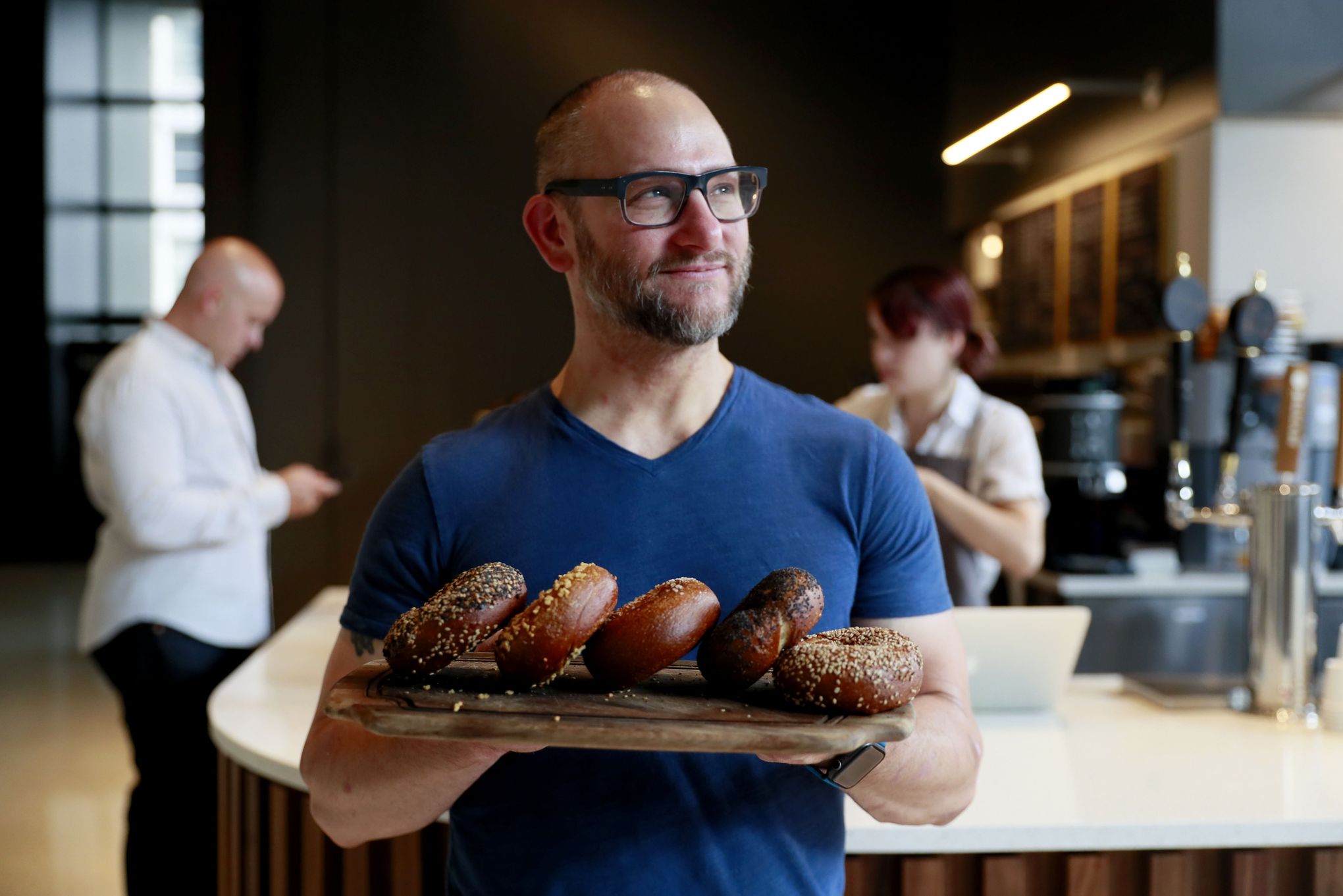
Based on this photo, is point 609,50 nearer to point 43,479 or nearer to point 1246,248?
point 1246,248

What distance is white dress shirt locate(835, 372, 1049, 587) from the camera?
269 cm

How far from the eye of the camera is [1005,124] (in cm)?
470

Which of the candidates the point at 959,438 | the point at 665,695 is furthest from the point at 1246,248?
the point at 665,695

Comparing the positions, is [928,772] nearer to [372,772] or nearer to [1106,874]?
[372,772]

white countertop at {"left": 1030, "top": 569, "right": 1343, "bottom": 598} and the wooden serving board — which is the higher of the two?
the wooden serving board

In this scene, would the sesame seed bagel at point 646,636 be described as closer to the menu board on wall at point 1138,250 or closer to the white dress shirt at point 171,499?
the white dress shirt at point 171,499

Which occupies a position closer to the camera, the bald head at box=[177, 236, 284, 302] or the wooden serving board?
the wooden serving board

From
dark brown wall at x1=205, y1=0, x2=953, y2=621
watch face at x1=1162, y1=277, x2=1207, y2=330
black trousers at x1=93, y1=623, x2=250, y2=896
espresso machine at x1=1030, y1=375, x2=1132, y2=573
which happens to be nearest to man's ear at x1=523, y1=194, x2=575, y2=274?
watch face at x1=1162, y1=277, x2=1207, y2=330

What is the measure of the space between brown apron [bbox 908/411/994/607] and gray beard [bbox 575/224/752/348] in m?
1.62

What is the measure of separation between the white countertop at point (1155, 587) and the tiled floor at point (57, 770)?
2883mm

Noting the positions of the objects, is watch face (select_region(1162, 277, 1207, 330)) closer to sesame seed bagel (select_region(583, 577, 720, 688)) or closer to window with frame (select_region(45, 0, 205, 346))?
sesame seed bagel (select_region(583, 577, 720, 688))

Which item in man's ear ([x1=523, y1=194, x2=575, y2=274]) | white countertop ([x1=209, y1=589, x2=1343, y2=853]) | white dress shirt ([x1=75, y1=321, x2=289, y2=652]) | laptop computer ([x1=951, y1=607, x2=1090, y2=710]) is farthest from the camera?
white dress shirt ([x1=75, y1=321, x2=289, y2=652])

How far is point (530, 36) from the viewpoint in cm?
514

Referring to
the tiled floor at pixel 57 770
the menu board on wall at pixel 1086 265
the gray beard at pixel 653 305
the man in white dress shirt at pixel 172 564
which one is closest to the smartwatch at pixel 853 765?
the gray beard at pixel 653 305
